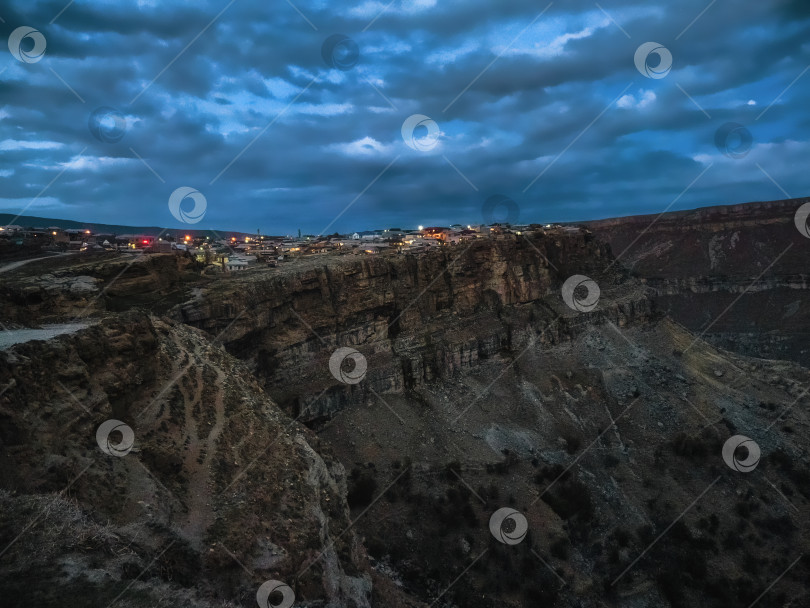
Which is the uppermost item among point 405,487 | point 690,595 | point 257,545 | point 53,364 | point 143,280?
point 143,280

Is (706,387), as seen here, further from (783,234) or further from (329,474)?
(783,234)

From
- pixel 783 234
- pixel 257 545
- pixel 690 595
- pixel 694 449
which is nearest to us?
pixel 257 545

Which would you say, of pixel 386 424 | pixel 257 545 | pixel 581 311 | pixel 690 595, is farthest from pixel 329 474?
pixel 581 311

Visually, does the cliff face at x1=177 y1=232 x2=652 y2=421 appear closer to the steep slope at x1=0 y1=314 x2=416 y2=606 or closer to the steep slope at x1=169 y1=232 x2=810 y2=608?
the steep slope at x1=169 y1=232 x2=810 y2=608

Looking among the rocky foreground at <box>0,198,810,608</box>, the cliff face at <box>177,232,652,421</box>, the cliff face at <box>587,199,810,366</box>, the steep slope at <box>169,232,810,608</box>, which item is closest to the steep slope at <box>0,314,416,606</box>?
the rocky foreground at <box>0,198,810,608</box>

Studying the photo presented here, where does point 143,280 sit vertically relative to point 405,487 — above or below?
above

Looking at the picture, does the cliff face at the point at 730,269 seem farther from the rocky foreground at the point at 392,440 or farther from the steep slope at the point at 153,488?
the steep slope at the point at 153,488
